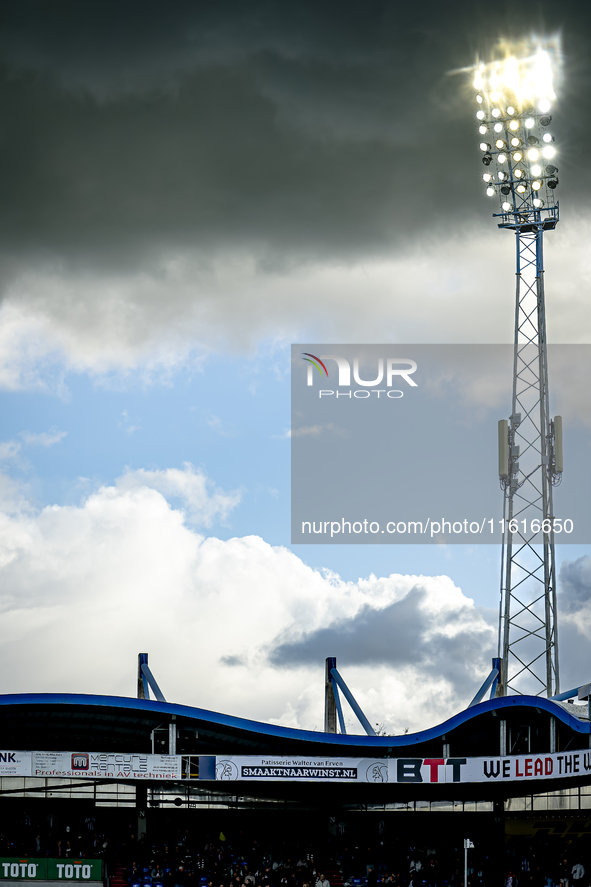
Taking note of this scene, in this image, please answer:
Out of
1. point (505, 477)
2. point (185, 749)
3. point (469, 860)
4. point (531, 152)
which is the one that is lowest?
point (469, 860)

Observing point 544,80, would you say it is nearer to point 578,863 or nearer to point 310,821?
point 578,863

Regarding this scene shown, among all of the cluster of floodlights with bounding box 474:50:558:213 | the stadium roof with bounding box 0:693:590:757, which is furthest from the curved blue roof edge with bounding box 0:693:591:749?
the cluster of floodlights with bounding box 474:50:558:213

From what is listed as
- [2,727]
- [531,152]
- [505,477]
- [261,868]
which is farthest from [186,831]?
[531,152]

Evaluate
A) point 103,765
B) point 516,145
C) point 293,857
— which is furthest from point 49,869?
point 516,145

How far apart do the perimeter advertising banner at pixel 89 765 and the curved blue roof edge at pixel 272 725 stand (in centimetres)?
200

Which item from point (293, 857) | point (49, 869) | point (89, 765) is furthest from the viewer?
point (293, 857)

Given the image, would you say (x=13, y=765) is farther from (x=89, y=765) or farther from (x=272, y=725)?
(x=272, y=725)

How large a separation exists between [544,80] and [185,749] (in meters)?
30.1

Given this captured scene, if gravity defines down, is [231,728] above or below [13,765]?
above

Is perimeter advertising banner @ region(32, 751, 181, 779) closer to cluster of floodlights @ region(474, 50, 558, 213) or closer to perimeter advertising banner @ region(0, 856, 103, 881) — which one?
perimeter advertising banner @ region(0, 856, 103, 881)

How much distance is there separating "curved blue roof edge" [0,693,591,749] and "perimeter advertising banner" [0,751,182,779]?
2.00 meters

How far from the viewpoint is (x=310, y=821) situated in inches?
1791

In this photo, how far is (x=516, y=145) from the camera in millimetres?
41125

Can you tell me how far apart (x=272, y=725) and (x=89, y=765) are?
6961 mm
